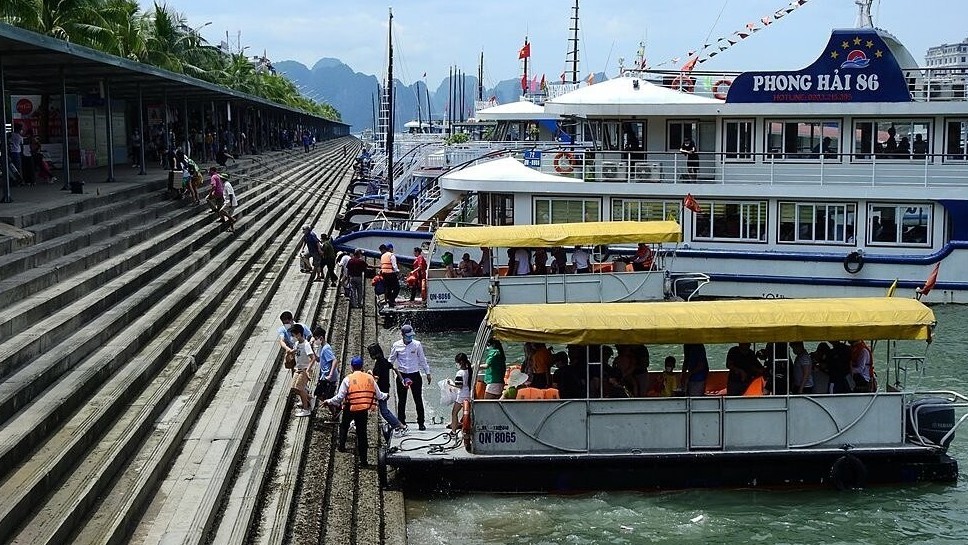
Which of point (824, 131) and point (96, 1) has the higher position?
point (96, 1)

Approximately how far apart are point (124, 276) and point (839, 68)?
17.4 metres

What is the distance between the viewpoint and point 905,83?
2642 cm

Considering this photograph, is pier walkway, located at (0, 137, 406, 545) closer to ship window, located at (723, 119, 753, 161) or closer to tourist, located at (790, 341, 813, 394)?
tourist, located at (790, 341, 813, 394)

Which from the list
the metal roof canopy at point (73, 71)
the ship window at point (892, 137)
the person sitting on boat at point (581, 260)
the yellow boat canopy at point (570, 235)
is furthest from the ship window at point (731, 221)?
the metal roof canopy at point (73, 71)

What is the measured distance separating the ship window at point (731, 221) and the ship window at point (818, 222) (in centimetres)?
51

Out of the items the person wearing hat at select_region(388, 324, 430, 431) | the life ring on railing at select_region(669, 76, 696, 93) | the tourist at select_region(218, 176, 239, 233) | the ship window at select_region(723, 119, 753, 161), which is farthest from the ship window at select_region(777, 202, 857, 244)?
the person wearing hat at select_region(388, 324, 430, 431)

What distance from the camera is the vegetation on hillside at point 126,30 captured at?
3059 centimetres

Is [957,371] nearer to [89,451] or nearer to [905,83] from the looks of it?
[905,83]

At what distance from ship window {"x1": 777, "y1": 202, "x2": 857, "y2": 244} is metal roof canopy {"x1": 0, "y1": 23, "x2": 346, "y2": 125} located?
1526cm

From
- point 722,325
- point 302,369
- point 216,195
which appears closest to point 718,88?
point 216,195

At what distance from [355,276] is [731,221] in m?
9.06

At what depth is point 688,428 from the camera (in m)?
13.5

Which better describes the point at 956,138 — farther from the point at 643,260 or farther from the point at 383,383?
the point at 383,383

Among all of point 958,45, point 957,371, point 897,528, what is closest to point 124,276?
point 897,528
